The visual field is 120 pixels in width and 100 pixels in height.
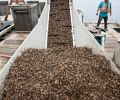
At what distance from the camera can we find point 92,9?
10.7m

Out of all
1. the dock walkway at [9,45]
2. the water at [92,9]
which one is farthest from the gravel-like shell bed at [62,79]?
the water at [92,9]

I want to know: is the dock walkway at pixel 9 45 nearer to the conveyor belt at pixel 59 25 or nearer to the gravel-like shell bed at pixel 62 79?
the conveyor belt at pixel 59 25

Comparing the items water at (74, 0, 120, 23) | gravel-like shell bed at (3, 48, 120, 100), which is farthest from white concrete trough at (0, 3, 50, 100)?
water at (74, 0, 120, 23)

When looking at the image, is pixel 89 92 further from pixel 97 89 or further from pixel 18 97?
pixel 18 97

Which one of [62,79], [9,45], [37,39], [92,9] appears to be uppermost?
[92,9]

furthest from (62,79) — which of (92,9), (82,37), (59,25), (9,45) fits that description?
(92,9)

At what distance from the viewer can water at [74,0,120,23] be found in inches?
381

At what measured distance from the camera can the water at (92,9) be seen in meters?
9.67

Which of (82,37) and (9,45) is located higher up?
(82,37)

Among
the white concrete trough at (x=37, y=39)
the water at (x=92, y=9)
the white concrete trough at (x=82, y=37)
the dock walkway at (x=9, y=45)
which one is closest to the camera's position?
the white concrete trough at (x=37, y=39)

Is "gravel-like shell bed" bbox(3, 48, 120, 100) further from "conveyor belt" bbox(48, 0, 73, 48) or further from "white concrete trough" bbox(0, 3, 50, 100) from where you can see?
"conveyor belt" bbox(48, 0, 73, 48)

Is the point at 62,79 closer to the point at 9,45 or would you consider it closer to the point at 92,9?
the point at 9,45

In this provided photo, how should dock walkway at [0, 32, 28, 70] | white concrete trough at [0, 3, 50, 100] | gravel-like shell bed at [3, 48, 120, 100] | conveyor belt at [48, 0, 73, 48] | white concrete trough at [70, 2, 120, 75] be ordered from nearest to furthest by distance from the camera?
gravel-like shell bed at [3, 48, 120, 100] < white concrete trough at [0, 3, 50, 100] < white concrete trough at [70, 2, 120, 75] < dock walkway at [0, 32, 28, 70] < conveyor belt at [48, 0, 73, 48]

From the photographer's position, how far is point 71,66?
3.09 meters
